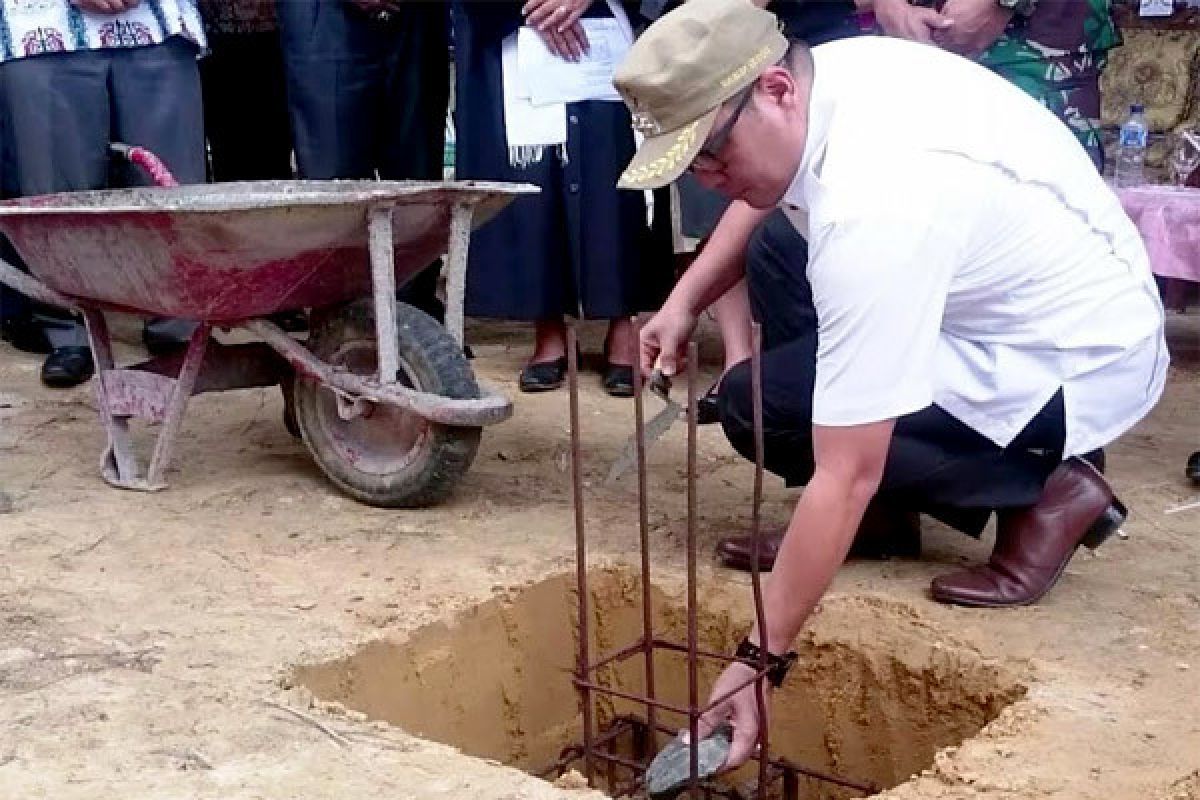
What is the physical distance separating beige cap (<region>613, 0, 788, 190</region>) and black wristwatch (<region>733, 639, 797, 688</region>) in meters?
0.74

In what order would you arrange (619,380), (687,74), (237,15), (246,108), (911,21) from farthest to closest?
(246,108) < (237,15) < (619,380) < (911,21) < (687,74)

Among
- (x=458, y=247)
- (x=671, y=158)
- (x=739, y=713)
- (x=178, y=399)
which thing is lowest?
(x=739, y=713)

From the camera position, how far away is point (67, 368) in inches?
193

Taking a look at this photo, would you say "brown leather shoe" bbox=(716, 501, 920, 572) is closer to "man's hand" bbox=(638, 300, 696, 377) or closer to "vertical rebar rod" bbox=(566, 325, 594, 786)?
"man's hand" bbox=(638, 300, 696, 377)

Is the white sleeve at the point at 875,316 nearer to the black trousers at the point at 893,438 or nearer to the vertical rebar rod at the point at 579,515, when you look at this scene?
the vertical rebar rod at the point at 579,515

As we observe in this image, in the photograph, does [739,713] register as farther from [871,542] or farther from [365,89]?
[365,89]

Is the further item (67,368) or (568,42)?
(67,368)

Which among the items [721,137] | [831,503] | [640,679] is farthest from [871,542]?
[721,137]

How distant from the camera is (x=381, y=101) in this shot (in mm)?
A: 5055

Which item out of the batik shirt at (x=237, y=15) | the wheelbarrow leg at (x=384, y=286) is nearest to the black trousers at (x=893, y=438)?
the wheelbarrow leg at (x=384, y=286)

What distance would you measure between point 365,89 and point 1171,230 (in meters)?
2.32

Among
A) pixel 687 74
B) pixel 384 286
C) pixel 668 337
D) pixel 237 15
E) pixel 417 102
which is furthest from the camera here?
pixel 237 15

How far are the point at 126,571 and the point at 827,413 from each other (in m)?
1.58

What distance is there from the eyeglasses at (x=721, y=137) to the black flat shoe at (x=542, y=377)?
238 centimetres
